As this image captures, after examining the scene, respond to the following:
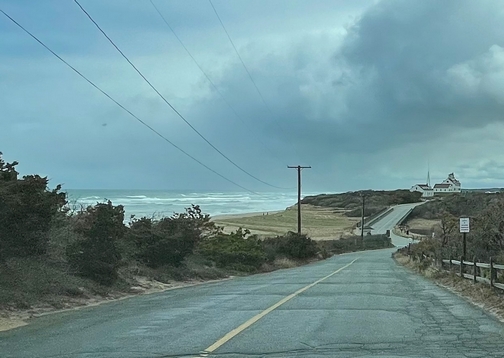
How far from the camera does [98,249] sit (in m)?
21.7

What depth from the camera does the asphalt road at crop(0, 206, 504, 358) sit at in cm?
→ 983

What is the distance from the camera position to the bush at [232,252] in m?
39.0

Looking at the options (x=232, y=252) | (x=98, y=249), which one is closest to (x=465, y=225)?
(x=98, y=249)

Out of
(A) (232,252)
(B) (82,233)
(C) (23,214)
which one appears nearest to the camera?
(C) (23,214)

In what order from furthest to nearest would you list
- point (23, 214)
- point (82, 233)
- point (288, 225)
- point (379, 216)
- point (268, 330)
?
point (379, 216), point (288, 225), point (82, 233), point (23, 214), point (268, 330)

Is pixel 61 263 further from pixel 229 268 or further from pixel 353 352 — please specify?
pixel 229 268

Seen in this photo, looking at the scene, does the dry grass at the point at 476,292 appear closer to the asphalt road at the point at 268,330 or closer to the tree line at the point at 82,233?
the asphalt road at the point at 268,330

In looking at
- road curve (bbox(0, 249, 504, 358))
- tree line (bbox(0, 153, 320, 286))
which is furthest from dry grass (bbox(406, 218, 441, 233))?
road curve (bbox(0, 249, 504, 358))

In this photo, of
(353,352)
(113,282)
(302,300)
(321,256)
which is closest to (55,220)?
(113,282)

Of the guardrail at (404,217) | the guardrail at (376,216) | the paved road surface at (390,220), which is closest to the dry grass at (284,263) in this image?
the paved road surface at (390,220)

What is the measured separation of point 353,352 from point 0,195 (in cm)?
1133

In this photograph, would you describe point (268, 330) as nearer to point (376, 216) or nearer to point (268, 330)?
point (268, 330)

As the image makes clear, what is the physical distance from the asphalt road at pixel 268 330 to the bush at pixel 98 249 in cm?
374

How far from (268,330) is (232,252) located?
28.2 m
